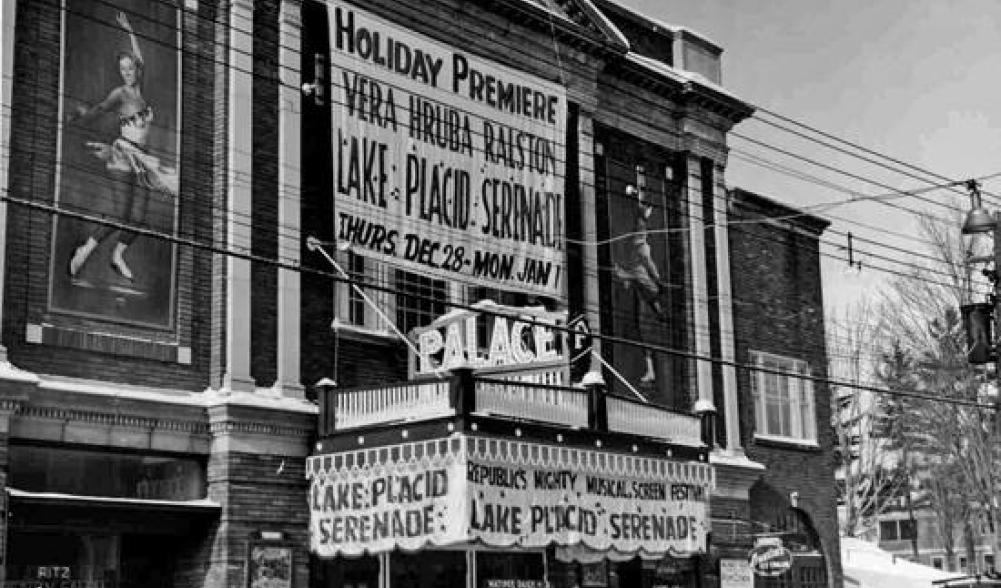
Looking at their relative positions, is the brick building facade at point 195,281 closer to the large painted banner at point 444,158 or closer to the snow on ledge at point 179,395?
the snow on ledge at point 179,395

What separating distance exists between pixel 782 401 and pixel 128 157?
53.9 feet

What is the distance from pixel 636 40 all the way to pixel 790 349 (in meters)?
7.52

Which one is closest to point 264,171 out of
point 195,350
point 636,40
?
point 195,350

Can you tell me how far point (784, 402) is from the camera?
2934cm

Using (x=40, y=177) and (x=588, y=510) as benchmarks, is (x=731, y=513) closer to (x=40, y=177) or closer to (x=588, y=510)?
(x=588, y=510)

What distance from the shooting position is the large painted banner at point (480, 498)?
56.7ft

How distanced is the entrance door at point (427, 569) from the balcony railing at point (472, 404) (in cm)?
236

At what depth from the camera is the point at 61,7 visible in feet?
56.1

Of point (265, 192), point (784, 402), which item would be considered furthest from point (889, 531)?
point (265, 192)

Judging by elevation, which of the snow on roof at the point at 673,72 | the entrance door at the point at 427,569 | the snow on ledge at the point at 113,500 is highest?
the snow on roof at the point at 673,72

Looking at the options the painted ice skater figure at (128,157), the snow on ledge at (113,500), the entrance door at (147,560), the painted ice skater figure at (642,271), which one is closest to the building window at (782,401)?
the painted ice skater figure at (642,271)

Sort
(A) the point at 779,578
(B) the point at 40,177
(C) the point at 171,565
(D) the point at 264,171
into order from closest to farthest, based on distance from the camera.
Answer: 1. (B) the point at 40,177
2. (C) the point at 171,565
3. (D) the point at 264,171
4. (A) the point at 779,578

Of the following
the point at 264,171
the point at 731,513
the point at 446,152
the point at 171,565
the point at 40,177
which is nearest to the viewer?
the point at 40,177

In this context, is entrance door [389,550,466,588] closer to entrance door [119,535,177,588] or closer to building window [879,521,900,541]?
entrance door [119,535,177,588]
